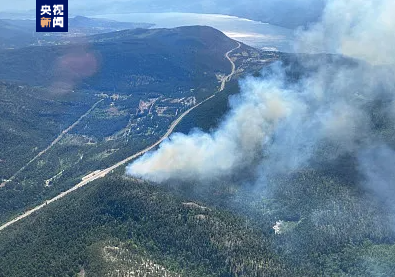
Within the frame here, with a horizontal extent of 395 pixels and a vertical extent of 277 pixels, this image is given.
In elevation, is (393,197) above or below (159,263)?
above

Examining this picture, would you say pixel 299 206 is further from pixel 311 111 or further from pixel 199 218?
pixel 311 111

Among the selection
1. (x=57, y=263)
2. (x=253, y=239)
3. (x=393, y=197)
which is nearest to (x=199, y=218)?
(x=253, y=239)

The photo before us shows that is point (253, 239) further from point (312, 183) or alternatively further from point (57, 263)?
point (57, 263)

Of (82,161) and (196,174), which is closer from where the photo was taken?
(196,174)

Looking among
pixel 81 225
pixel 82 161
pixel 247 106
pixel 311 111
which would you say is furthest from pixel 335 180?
pixel 82 161

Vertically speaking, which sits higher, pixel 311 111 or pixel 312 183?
pixel 311 111

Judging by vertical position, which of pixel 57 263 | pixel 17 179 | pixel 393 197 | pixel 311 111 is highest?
pixel 311 111

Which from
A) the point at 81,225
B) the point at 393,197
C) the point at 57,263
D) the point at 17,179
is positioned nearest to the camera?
the point at 57,263

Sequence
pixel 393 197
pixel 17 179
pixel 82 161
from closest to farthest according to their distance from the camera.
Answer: pixel 393 197, pixel 17 179, pixel 82 161

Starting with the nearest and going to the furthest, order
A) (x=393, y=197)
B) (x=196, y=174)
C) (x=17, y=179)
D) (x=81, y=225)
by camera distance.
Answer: (x=81, y=225) → (x=393, y=197) → (x=196, y=174) → (x=17, y=179)
